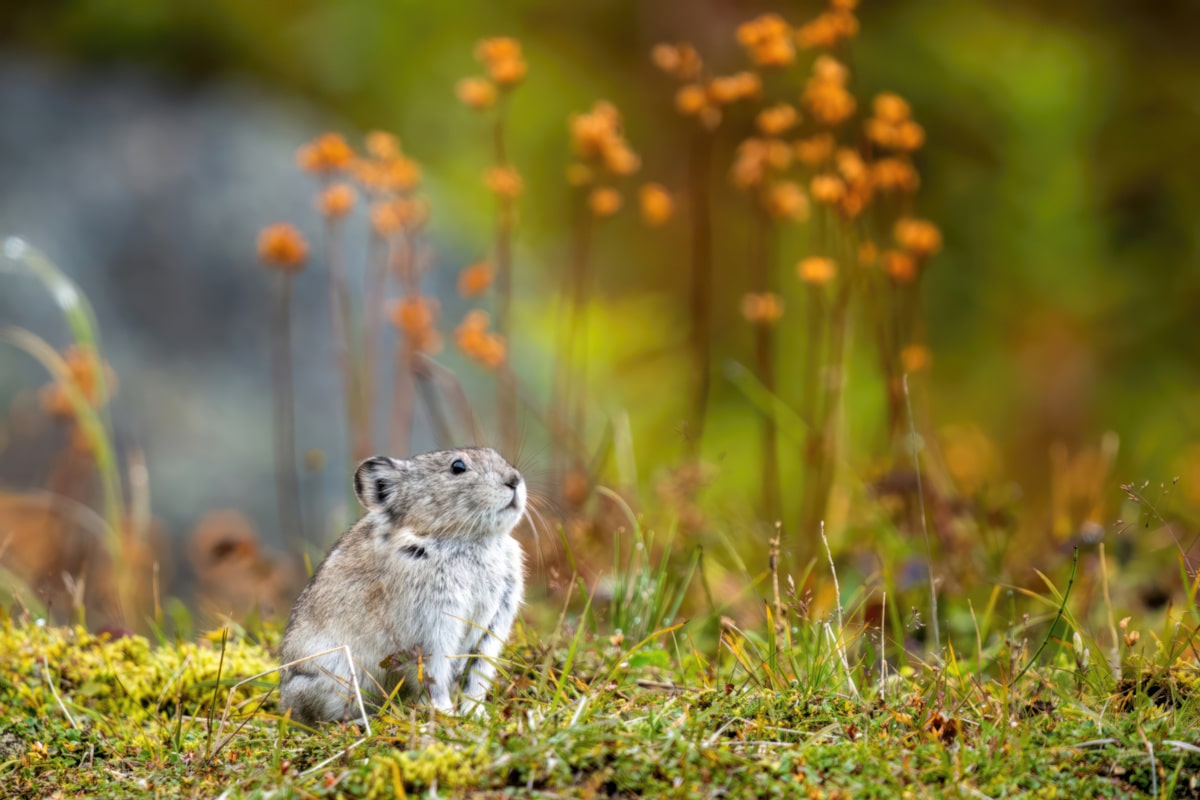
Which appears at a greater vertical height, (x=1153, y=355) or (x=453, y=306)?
(x=453, y=306)

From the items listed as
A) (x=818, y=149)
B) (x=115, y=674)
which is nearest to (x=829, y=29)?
(x=818, y=149)

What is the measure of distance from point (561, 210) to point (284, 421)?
160 inches

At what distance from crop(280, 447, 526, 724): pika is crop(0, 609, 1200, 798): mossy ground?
5.6 inches

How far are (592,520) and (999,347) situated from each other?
4538 mm

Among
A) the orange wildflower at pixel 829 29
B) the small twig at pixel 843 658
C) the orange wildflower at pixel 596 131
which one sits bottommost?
the small twig at pixel 843 658

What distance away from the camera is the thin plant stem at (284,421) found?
7.00 meters

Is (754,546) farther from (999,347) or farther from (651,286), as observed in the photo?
(651,286)

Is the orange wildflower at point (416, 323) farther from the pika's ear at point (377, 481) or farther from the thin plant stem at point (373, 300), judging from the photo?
the pika's ear at point (377, 481)

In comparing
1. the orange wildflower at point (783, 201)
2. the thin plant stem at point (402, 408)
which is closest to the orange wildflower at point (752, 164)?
the orange wildflower at point (783, 201)

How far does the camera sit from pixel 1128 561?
5559mm

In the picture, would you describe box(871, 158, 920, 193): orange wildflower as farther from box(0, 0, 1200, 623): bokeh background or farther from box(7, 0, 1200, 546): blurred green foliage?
box(7, 0, 1200, 546): blurred green foliage

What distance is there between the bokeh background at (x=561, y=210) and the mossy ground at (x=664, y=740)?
3082 mm

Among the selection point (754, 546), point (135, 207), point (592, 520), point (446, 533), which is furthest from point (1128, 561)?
point (135, 207)

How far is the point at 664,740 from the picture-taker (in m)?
3.13
